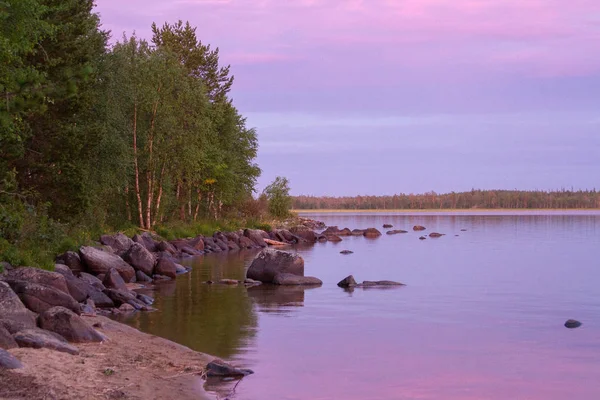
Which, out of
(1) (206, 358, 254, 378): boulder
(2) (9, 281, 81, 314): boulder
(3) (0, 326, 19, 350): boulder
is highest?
(2) (9, 281, 81, 314): boulder

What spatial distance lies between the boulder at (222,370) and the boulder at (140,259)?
19409 millimetres

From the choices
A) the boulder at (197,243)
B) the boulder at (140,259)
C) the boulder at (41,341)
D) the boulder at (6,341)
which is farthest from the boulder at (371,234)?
the boulder at (6,341)

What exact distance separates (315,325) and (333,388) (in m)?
7.64

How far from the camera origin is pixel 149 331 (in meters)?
20.4

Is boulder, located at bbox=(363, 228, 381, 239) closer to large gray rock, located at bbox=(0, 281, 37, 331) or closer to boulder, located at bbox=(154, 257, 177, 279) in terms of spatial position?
boulder, located at bbox=(154, 257, 177, 279)

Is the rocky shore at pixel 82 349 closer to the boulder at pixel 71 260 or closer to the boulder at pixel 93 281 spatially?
the boulder at pixel 93 281

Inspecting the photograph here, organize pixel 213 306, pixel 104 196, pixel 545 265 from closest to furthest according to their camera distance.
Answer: pixel 213 306 < pixel 545 265 < pixel 104 196

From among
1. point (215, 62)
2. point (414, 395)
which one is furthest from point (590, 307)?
point (215, 62)

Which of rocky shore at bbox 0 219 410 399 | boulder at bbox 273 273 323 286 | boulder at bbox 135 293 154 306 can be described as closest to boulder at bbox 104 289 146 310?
rocky shore at bbox 0 219 410 399

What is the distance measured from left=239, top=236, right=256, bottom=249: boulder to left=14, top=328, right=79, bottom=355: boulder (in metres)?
45.1

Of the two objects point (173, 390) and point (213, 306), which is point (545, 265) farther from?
point (173, 390)

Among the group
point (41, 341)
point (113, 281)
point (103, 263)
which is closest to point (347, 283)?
point (103, 263)

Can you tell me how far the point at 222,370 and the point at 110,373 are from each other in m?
2.32

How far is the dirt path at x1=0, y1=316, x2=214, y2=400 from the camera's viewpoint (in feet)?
39.7
